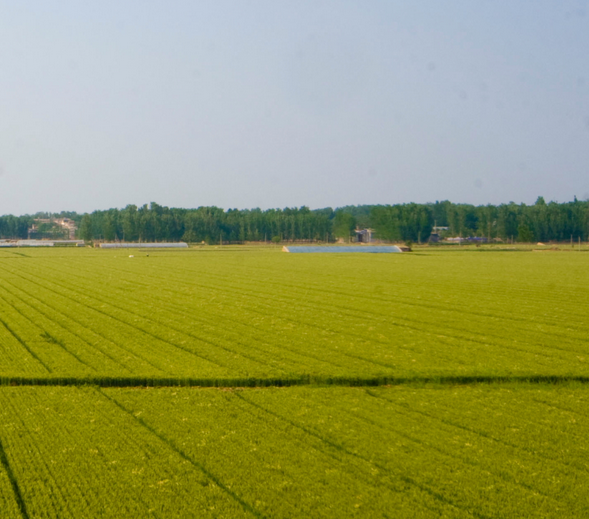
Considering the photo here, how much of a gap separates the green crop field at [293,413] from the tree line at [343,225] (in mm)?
125984

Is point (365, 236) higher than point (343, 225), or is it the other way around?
point (343, 225)

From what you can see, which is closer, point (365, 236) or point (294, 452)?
point (294, 452)

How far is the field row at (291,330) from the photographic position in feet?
41.6

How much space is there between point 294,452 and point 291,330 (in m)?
9.12

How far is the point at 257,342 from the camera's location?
15.4 m

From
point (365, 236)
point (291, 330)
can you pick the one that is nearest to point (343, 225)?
point (365, 236)

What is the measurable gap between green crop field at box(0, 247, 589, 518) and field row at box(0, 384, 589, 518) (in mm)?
32

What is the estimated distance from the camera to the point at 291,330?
17.1 meters

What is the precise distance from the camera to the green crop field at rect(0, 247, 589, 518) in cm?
678

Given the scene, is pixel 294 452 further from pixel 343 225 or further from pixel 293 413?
pixel 343 225

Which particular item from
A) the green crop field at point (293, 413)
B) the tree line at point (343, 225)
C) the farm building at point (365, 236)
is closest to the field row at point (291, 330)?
the green crop field at point (293, 413)

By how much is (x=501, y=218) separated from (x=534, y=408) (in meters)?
144

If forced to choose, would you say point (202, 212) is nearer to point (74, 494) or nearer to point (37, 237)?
point (37, 237)

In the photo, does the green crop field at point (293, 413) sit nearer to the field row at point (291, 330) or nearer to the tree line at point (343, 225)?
the field row at point (291, 330)
